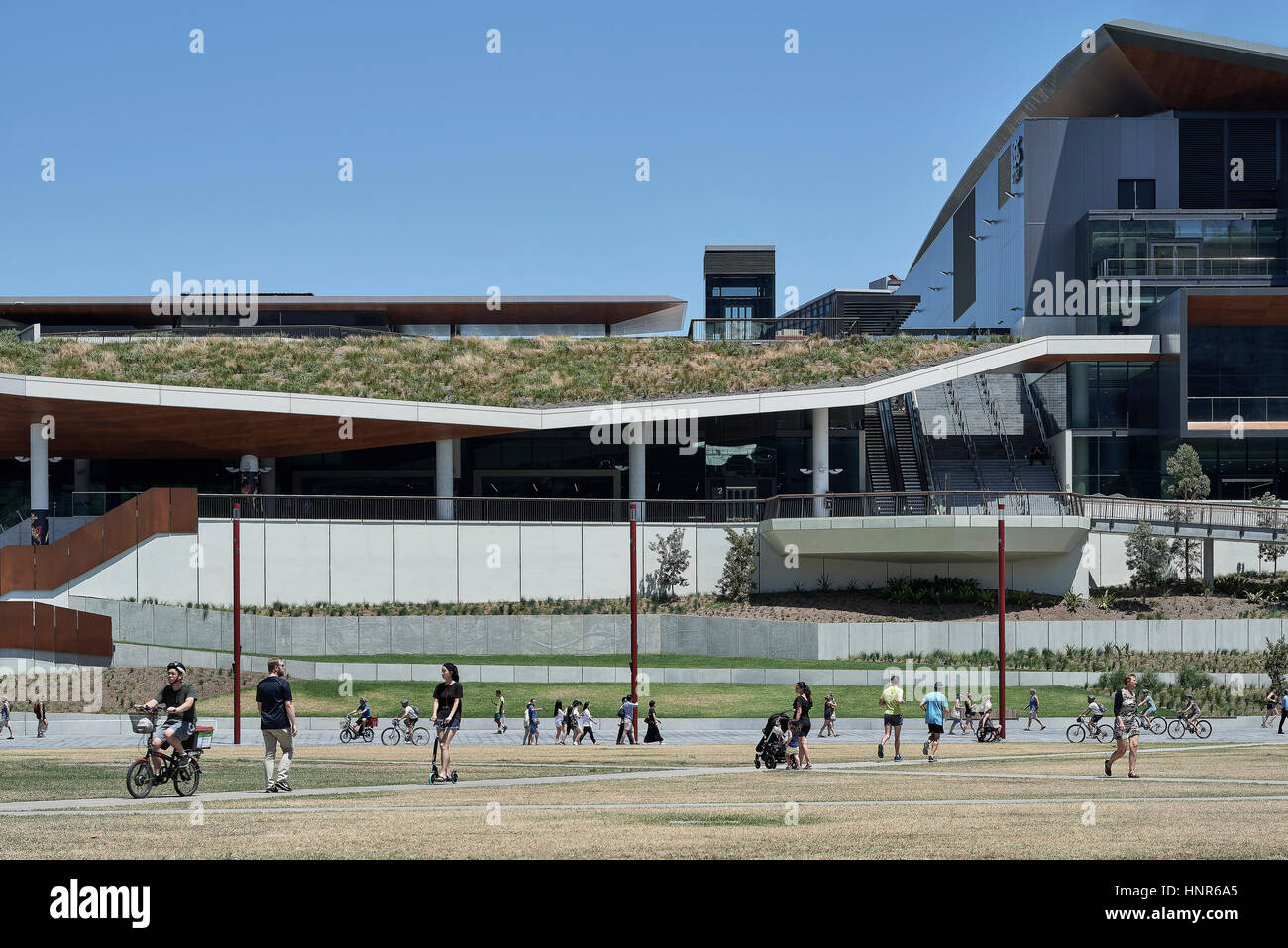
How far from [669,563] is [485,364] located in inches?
511

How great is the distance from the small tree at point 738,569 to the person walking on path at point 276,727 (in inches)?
1305

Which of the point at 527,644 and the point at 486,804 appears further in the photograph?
the point at 527,644

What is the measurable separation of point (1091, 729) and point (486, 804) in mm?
19615

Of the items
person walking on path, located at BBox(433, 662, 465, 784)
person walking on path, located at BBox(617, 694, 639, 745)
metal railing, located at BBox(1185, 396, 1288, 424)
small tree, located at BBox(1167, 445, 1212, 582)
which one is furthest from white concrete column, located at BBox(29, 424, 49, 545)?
metal railing, located at BBox(1185, 396, 1288, 424)

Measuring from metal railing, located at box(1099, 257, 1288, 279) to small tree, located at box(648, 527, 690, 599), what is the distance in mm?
23757

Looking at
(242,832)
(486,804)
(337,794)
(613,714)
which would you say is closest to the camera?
(242,832)

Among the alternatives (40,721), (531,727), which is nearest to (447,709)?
(531,727)

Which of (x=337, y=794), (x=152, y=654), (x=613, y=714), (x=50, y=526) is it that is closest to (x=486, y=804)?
(x=337, y=794)

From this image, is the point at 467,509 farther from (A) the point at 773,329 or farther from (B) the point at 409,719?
(A) the point at 773,329

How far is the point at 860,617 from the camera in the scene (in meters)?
46.8

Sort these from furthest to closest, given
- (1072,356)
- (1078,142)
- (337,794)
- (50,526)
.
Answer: (1078,142) → (1072,356) → (50,526) → (337,794)

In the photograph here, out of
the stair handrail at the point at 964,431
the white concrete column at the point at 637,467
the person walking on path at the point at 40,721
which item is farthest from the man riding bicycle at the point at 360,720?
the stair handrail at the point at 964,431

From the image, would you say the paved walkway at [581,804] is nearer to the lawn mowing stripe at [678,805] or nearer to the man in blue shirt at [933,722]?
the lawn mowing stripe at [678,805]

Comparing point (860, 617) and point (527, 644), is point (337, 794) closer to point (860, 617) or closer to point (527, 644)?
point (527, 644)
